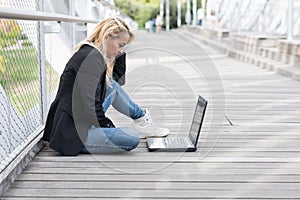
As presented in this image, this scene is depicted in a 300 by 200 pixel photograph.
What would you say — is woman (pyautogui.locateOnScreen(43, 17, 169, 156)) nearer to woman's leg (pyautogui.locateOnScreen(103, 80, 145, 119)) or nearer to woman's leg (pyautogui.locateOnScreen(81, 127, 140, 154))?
woman's leg (pyautogui.locateOnScreen(81, 127, 140, 154))

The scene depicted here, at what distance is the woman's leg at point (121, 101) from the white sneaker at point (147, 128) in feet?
0.12

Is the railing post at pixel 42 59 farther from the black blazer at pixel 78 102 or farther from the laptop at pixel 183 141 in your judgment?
the laptop at pixel 183 141

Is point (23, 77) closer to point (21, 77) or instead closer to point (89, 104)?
point (21, 77)

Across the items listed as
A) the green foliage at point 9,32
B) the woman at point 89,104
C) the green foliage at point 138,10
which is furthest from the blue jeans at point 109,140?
the green foliage at point 138,10

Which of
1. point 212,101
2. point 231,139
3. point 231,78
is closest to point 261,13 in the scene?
point 231,78

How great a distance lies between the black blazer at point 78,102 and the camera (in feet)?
10.7

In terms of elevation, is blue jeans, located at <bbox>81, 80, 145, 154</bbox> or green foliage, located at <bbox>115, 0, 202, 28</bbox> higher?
blue jeans, located at <bbox>81, 80, 145, 154</bbox>

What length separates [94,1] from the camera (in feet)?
25.8

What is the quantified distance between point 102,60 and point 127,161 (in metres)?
0.61

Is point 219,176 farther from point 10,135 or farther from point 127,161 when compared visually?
point 10,135

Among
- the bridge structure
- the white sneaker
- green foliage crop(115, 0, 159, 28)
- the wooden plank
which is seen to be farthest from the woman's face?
→ green foliage crop(115, 0, 159, 28)

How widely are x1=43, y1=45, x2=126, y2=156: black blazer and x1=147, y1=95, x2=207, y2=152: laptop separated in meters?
0.42

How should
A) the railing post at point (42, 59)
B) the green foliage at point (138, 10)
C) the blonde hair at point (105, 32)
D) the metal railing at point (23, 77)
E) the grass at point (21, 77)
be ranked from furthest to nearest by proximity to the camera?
the green foliage at point (138, 10) → the railing post at point (42, 59) → the blonde hair at point (105, 32) → the grass at point (21, 77) → the metal railing at point (23, 77)

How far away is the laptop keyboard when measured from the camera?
3.57 meters
